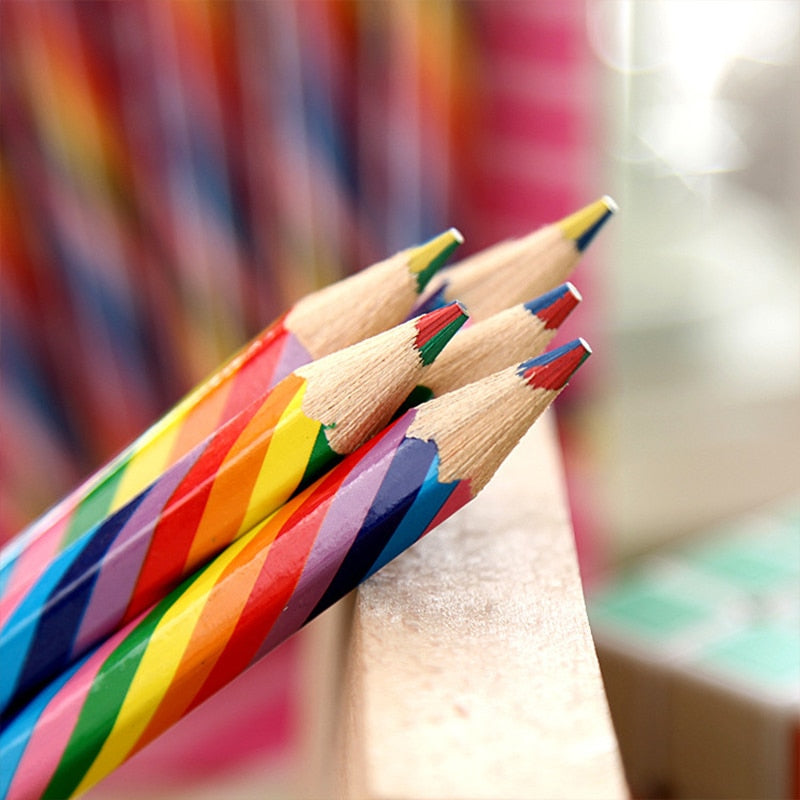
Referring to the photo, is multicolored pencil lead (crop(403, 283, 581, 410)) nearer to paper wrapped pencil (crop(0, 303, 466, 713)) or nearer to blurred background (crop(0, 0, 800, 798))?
paper wrapped pencil (crop(0, 303, 466, 713))

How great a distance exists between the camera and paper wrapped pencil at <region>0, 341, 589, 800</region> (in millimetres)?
248

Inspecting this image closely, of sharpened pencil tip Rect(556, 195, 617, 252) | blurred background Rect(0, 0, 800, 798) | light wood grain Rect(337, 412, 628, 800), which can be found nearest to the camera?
light wood grain Rect(337, 412, 628, 800)

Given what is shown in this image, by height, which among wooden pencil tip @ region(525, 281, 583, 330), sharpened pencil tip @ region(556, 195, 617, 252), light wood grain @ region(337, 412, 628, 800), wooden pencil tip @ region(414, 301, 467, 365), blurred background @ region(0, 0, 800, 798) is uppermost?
blurred background @ region(0, 0, 800, 798)

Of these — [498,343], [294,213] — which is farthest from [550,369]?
[294,213]

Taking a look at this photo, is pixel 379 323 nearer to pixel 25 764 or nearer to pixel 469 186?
pixel 25 764

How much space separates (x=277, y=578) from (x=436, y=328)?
71mm

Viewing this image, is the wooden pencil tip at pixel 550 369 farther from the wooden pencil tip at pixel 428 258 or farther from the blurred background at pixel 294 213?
the blurred background at pixel 294 213

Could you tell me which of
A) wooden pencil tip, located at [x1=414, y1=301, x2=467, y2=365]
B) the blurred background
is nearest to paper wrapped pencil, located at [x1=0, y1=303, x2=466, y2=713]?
wooden pencil tip, located at [x1=414, y1=301, x2=467, y2=365]

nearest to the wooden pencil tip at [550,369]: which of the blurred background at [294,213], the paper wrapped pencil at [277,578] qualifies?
the paper wrapped pencil at [277,578]

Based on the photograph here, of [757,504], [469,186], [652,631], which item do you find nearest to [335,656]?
[652,631]

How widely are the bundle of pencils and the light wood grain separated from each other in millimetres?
22

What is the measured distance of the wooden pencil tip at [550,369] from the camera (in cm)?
24

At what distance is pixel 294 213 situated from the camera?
0.85 meters

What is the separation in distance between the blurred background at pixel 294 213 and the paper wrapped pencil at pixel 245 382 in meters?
0.32
